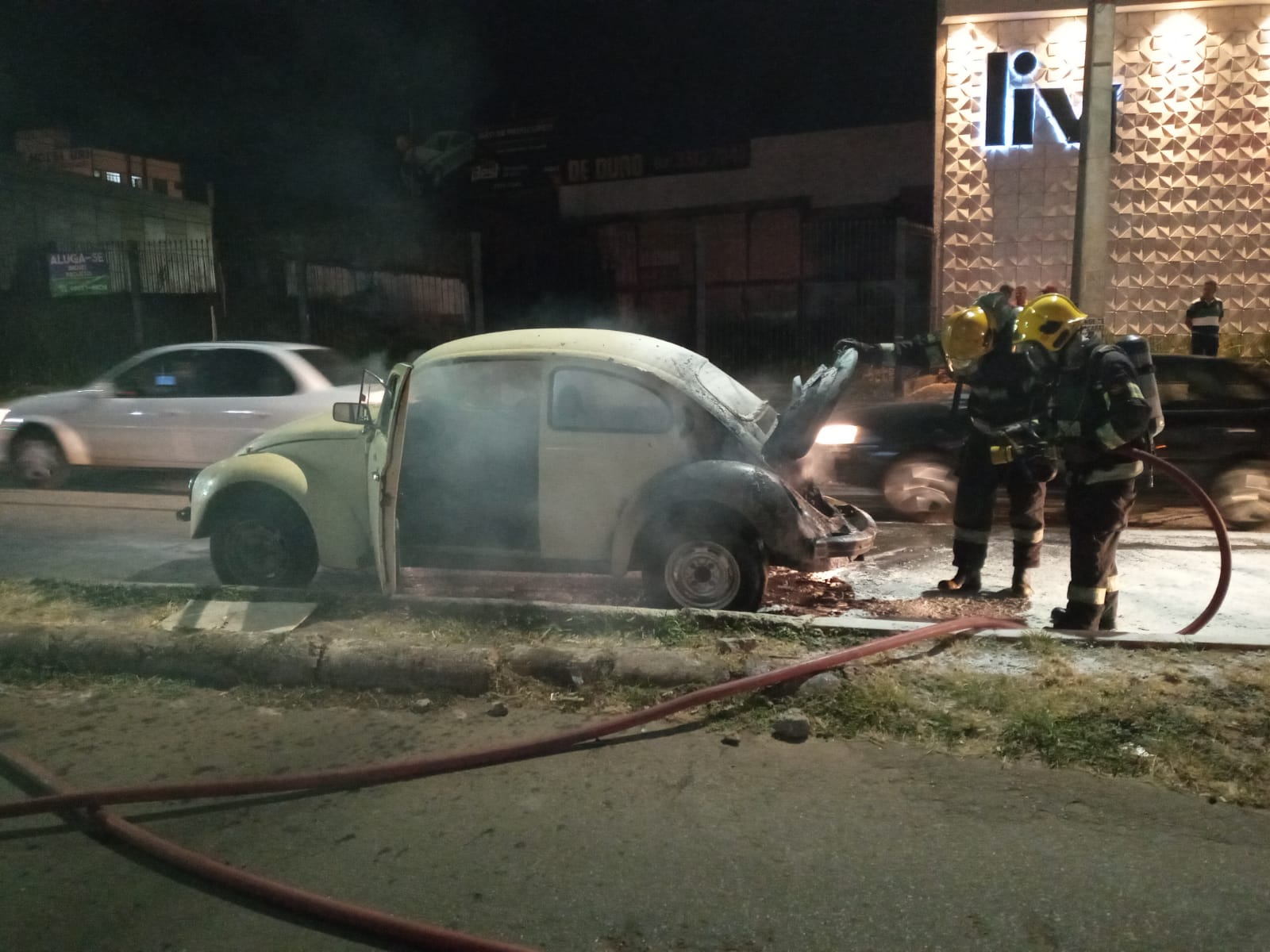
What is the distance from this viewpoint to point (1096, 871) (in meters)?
3.19

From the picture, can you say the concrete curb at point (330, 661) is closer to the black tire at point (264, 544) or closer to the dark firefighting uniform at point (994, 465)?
the black tire at point (264, 544)

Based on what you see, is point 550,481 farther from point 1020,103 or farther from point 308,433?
point 1020,103

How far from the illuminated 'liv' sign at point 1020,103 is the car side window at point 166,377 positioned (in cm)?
1044

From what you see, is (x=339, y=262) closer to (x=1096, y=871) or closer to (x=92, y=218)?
(x=92, y=218)

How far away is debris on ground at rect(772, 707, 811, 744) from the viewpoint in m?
4.20

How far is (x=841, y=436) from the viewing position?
27.7 feet

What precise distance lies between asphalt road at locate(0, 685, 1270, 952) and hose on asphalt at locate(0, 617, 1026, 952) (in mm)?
52

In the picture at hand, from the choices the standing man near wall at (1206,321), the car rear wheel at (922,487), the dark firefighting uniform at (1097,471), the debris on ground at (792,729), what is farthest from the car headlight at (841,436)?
the standing man near wall at (1206,321)

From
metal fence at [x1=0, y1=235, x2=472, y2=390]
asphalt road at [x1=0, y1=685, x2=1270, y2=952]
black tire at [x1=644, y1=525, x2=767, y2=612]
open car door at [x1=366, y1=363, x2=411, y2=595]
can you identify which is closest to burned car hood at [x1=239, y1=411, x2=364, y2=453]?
open car door at [x1=366, y1=363, x2=411, y2=595]

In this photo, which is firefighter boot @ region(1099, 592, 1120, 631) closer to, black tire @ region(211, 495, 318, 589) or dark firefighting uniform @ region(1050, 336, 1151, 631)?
dark firefighting uniform @ region(1050, 336, 1151, 631)

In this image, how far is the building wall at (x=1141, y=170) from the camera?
45.5 feet

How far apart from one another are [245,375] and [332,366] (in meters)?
0.75

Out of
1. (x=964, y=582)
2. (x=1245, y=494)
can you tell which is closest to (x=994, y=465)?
(x=964, y=582)

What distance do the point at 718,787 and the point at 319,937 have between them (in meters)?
1.45
